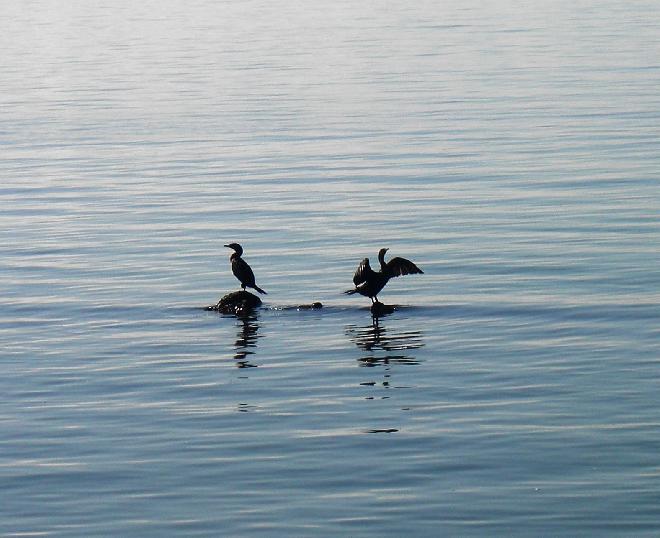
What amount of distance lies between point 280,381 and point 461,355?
7.87 feet

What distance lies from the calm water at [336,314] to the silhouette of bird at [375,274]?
0.46 m

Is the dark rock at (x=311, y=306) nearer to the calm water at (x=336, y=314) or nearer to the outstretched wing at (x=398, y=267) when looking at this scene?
the calm water at (x=336, y=314)

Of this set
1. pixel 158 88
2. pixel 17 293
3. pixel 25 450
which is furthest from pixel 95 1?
pixel 25 450

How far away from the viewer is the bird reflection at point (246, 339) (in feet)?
61.6

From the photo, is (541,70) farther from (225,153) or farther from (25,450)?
(25,450)

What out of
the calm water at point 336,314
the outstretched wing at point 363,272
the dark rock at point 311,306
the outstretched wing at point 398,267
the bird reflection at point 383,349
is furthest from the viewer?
the dark rock at point 311,306

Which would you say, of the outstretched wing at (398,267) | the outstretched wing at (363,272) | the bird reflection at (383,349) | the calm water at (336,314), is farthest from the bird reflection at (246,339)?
the outstretched wing at (398,267)

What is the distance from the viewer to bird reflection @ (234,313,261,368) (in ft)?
61.6

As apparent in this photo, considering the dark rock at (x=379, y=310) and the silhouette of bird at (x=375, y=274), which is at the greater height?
the silhouette of bird at (x=375, y=274)

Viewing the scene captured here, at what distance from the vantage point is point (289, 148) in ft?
127

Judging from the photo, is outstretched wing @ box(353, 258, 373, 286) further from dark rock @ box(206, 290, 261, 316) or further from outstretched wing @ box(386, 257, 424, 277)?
dark rock @ box(206, 290, 261, 316)

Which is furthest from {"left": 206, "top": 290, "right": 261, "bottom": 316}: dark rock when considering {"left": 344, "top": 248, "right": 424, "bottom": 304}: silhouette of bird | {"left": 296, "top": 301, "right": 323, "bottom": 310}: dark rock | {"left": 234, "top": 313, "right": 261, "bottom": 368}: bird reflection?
{"left": 344, "top": 248, "right": 424, "bottom": 304}: silhouette of bird

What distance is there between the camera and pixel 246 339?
20.1 m

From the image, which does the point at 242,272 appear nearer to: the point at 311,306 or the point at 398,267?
the point at 311,306
